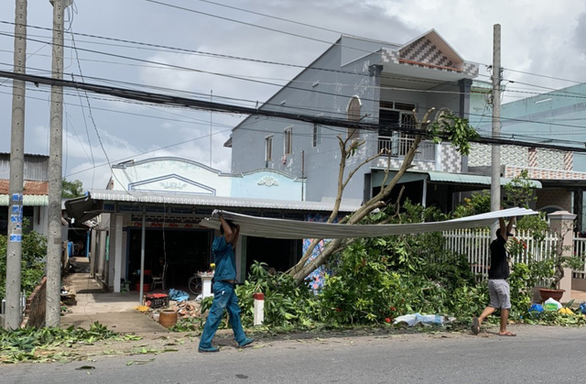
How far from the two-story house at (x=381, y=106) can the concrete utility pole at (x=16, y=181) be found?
30.1 feet

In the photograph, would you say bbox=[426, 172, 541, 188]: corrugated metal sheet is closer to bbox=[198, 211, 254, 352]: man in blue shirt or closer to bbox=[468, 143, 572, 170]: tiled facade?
bbox=[468, 143, 572, 170]: tiled facade

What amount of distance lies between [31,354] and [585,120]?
2450cm

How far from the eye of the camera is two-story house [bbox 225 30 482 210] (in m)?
17.9

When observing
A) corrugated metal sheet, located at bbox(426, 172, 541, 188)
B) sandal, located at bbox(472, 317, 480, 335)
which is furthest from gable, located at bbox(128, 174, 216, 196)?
sandal, located at bbox(472, 317, 480, 335)

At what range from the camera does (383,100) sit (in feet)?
63.6

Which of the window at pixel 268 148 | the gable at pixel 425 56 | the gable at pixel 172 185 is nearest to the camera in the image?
the gable at pixel 425 56

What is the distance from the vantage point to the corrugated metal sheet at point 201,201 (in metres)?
14.2

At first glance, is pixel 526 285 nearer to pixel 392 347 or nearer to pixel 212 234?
pixel 392 347

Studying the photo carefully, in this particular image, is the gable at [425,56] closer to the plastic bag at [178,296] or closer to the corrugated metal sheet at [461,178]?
the corrugated metal sheet at [461,178]

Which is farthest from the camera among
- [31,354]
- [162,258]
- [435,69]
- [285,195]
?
[285,195]

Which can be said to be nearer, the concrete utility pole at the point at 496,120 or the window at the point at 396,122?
the concrete utility pole at the point at 496,120

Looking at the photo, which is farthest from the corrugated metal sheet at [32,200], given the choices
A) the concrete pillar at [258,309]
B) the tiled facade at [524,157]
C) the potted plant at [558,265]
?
the potted plant at [558,265]

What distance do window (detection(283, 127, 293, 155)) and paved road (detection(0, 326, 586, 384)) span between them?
16304 millimetres

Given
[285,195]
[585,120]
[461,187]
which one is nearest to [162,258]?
[285,195]
